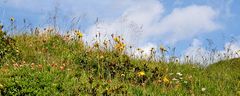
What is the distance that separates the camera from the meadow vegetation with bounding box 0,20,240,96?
28.7 feet

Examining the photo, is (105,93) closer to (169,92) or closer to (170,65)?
(169,92)

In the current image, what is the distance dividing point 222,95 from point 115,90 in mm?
3122

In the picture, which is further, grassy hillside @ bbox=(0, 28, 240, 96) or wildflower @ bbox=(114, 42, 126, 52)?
wildflower @ bbox=(114, 42, 126, 52)

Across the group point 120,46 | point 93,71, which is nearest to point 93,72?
point 93,71

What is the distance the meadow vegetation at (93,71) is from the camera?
28.7ft

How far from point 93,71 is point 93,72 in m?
0.14

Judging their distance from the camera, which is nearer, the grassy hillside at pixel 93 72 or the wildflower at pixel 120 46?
the grassy hillside at pixel 93 72

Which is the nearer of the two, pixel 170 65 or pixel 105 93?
pixel 105 93

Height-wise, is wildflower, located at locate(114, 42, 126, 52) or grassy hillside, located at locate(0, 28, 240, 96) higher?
wildflower, located at locate(114, 42, 126, 52)

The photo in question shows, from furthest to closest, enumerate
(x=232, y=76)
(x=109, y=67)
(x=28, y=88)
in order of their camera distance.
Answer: (x=232, y=76) < (x=109, y=67) < (x=28, y=88)

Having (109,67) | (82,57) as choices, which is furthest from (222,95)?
(82,57)

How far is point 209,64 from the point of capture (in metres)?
14.9

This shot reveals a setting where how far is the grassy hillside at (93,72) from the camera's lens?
8.73m

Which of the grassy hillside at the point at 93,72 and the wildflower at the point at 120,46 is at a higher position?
the wildflower at the point at 120,46
